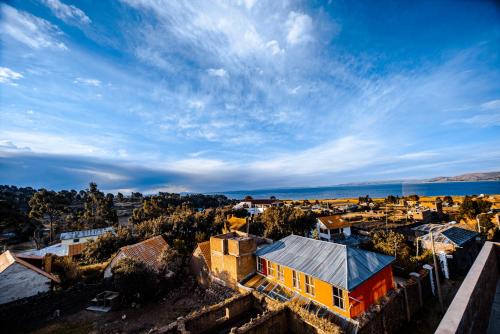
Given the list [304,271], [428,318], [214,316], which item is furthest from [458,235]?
[214,316]

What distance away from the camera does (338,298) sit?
47.5ft

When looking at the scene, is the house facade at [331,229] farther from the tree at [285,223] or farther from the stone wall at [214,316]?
the stone wall at [214,316]

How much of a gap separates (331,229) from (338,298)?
24.7 meters

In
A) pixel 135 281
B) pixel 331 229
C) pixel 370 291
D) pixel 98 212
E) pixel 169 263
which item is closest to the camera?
pixel 370 291

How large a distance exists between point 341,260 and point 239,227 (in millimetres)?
23211

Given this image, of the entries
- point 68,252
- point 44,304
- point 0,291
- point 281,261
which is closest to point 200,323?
point 281,261

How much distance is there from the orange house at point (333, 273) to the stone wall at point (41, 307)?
53.0ft

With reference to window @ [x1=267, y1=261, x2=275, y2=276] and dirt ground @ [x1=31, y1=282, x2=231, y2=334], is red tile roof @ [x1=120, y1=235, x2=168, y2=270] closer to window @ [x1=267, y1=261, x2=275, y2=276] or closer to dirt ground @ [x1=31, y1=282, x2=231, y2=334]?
dirt ground @ [x1=31, y1=282, x2=231, y2=334]

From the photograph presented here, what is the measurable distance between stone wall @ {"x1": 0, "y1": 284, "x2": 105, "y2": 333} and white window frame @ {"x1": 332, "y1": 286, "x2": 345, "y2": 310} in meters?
20.5

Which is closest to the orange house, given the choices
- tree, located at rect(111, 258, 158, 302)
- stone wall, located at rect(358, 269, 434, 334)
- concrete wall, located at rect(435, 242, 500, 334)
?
stone wall, located at rect(358, 269, 434, 334)

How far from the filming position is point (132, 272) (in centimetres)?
1905

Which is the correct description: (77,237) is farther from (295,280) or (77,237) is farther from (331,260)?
(331,260)

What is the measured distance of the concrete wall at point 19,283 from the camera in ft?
60.1

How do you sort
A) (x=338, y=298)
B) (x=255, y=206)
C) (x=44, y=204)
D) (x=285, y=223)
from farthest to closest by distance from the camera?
(x=255, y=206) → (x=44, y=204) → (x=285, y=223) → (x=338, y=298)
